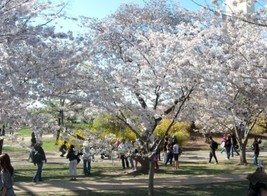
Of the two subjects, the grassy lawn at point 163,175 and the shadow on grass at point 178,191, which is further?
the grassy lawn at point 163,175

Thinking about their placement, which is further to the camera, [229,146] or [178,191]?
[229,146]

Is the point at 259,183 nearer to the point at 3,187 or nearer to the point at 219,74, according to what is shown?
the point at 3,187

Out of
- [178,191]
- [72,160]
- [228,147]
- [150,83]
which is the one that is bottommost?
[178,191]

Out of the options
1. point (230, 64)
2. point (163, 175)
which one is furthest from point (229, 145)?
point (230, 64)

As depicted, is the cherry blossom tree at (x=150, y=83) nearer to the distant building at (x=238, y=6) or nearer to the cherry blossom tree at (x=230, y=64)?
the cherry blossom tree at (x=230, y=64)

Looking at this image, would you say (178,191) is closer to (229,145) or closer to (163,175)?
(163,175)

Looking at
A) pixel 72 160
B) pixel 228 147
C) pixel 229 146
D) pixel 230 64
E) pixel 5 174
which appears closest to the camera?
pixel 5 174

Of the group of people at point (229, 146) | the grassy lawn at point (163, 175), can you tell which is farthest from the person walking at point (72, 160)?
the group of people at point (229, 146)

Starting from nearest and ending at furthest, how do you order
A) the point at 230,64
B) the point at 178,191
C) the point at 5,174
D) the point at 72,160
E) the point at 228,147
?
the point at 5,174, the point at 230,64, the point at 178,191, the point at 72,160, the point at 228,147

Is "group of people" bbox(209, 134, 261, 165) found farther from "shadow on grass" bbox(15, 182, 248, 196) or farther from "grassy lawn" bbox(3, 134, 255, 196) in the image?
"shadow on grass" bbox(15, 182, 248, 196)

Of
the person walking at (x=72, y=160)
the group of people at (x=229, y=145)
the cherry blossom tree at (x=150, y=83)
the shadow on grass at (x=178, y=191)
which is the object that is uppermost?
the cherry blossom tree at (x=150, y=83)

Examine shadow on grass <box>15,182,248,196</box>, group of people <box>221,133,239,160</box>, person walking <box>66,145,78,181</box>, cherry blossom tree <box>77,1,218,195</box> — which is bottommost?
shadow on grass <box>15,182,248,196</box>

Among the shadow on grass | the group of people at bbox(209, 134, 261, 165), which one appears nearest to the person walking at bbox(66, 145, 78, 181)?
the shadow on grass

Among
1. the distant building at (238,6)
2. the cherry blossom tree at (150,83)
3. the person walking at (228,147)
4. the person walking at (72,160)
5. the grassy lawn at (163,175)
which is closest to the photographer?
the distant building at (238,6)
